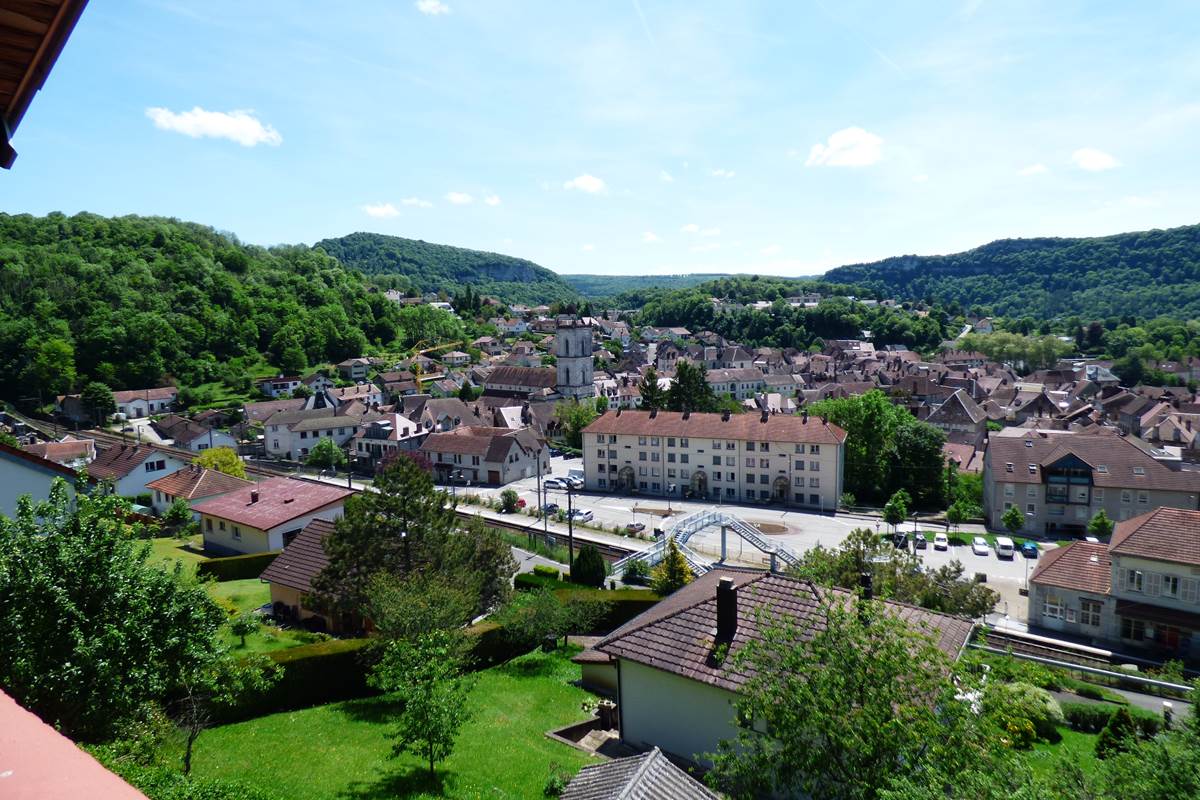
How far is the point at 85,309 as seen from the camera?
109188 millimetres

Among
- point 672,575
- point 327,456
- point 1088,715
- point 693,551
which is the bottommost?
point 693,551

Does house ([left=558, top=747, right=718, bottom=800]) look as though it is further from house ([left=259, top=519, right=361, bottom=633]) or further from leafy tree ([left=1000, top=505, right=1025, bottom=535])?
leafy tree ([left=1000, top=505, right=1025, bottom=535])

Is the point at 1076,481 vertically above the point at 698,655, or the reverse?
the point at 698,655

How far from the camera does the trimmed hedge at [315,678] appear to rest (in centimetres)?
2077

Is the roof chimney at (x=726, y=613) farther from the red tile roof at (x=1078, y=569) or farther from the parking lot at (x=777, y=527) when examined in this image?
the red tile roof at (x=1078, y=569)

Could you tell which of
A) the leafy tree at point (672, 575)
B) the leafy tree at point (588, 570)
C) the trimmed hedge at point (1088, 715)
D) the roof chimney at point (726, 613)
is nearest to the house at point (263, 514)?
the leafy tree at point (588, 570)

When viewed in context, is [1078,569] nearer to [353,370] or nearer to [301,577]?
[301,577]

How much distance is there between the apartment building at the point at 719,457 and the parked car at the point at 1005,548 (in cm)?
1299

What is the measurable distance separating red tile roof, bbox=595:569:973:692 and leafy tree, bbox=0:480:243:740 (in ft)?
34.2

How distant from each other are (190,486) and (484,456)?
27.1 m

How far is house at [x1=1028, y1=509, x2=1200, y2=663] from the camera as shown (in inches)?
1284

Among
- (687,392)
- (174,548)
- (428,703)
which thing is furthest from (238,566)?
(687,392)

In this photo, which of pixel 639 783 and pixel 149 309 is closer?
pixel 639 783

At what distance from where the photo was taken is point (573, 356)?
9975 centimetres
